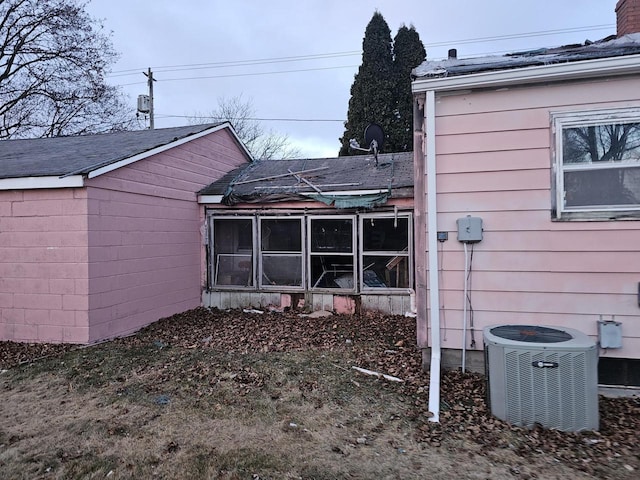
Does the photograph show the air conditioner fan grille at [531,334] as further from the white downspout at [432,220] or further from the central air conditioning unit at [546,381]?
the white downspout at [432,220]

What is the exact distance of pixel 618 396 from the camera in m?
3.94

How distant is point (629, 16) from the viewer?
18.2 feet

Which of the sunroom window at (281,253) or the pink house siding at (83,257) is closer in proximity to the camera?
the pink house siding at (83,257)

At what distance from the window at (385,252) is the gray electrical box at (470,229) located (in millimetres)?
3420

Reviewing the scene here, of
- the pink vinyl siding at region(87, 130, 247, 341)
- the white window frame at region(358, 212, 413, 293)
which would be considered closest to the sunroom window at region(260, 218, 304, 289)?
the white window frame at region(358, 212, 413, 293)

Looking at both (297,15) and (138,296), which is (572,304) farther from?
(297,15)

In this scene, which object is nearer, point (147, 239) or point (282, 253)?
point (147, 239)

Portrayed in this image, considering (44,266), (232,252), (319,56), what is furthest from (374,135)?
(319,56)

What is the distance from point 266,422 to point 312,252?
16.3ft

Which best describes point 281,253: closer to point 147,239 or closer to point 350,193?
point 350,193

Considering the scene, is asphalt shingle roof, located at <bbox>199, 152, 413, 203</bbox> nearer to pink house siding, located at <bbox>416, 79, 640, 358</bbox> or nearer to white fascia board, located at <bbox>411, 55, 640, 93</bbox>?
pink house siding, located at <bbox>416, 79, 640, 358</bbox>

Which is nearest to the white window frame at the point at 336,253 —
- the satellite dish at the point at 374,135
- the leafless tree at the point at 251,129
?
the satellite dish at the point at 374,135

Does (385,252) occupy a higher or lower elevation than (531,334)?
higher

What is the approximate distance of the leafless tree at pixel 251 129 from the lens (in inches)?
1085
